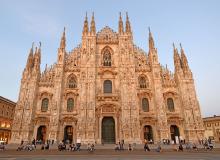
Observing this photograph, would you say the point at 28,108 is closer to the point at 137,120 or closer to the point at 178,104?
the point at 137,120

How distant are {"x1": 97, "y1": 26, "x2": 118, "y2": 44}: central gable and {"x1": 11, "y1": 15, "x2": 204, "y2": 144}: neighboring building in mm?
285

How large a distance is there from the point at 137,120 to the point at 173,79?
33.8 feet

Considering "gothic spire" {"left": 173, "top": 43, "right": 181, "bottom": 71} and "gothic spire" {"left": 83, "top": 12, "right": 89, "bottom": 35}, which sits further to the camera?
"gothic spire" {"left": 83, "top": 12, "right": 89, "bottom": 35}

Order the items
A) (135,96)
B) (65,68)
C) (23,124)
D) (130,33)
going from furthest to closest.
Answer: (130,33), (65,68), (135,96), (23,124)

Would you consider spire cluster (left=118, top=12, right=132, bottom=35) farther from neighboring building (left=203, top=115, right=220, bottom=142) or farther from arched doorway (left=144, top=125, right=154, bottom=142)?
neighboring building (left=203, top=115, right=220, bottom=142)

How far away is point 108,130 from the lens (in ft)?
108

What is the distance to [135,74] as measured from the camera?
115 feet

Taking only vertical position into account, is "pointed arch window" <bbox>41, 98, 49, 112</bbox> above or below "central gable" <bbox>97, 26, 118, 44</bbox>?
below

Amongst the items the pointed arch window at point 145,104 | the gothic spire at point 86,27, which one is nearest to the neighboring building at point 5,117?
the gothic spire at point 86,27

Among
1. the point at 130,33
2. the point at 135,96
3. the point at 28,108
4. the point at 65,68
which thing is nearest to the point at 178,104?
the point at 135,96

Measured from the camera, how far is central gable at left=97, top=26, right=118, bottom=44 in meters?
37.5

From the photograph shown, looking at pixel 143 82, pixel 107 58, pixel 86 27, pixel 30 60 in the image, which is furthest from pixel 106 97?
pixel 30 60

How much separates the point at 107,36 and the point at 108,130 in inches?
696

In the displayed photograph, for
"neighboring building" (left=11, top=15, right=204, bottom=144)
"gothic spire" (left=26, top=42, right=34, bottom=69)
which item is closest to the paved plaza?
"neighboring building" (left=11, top=15, right=204, bottom=144)
